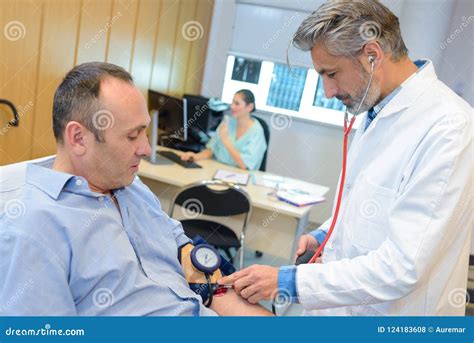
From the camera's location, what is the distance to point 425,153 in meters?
0.95

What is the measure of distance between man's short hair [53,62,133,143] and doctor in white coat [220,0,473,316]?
0.49m

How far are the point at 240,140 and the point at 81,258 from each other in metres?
2.24

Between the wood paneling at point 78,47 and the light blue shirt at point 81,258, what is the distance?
0.57m

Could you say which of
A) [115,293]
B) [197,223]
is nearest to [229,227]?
[197,223]

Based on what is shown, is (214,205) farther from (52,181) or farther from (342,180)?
(52,181)

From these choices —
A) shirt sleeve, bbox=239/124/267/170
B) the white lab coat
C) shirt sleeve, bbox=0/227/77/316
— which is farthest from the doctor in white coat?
shirt sleeve, bbox=239/124/267/170

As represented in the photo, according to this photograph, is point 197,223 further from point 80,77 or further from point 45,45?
point 80,77

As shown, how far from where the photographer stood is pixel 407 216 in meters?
0.94

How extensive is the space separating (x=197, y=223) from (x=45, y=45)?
1.25 meters

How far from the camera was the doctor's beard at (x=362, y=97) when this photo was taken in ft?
3.47

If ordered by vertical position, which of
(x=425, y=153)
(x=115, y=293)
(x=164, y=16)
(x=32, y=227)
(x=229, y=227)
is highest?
(x=164, y=16)

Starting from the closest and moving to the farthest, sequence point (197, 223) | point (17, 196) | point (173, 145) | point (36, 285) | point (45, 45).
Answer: point (36, 285), point (17, 196), point (45, 45), point (197, 223), point (173, 145)

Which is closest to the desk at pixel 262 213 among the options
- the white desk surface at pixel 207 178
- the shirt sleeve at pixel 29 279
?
the white desk surface at pixel 207 178

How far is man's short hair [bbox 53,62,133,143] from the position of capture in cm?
103
